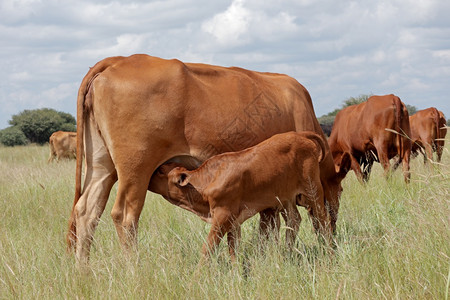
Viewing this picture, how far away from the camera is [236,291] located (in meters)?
4.22

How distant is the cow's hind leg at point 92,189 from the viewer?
5.61 meters

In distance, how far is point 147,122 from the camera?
5.04m

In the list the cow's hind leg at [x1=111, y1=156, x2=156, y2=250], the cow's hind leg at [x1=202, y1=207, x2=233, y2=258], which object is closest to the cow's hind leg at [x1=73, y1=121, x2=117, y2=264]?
the cow's hind leg at [x1=111, y1=156, x2=156, y2=250]

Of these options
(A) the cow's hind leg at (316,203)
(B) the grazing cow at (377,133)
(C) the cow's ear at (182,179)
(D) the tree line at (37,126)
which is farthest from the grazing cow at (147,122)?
(D) the tree line at (37,126)

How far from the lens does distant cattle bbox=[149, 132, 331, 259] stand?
499 cm

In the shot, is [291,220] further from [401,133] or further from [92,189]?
[401,133]

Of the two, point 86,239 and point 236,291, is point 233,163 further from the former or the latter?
point 86,239

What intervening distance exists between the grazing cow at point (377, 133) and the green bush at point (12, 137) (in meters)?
27.3

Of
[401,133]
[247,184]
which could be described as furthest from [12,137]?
[247,184]

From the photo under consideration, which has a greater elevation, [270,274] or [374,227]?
[270,274]

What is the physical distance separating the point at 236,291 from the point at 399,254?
1.32m

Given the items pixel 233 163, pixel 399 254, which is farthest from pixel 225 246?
pixel 399 254

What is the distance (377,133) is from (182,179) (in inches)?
295

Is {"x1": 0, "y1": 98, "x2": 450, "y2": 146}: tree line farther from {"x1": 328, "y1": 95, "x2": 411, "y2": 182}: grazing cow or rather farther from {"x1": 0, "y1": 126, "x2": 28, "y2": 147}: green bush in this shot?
{"x1": 328, "y1": 95, "x2": 411, "y2": 182}: grazing cow
